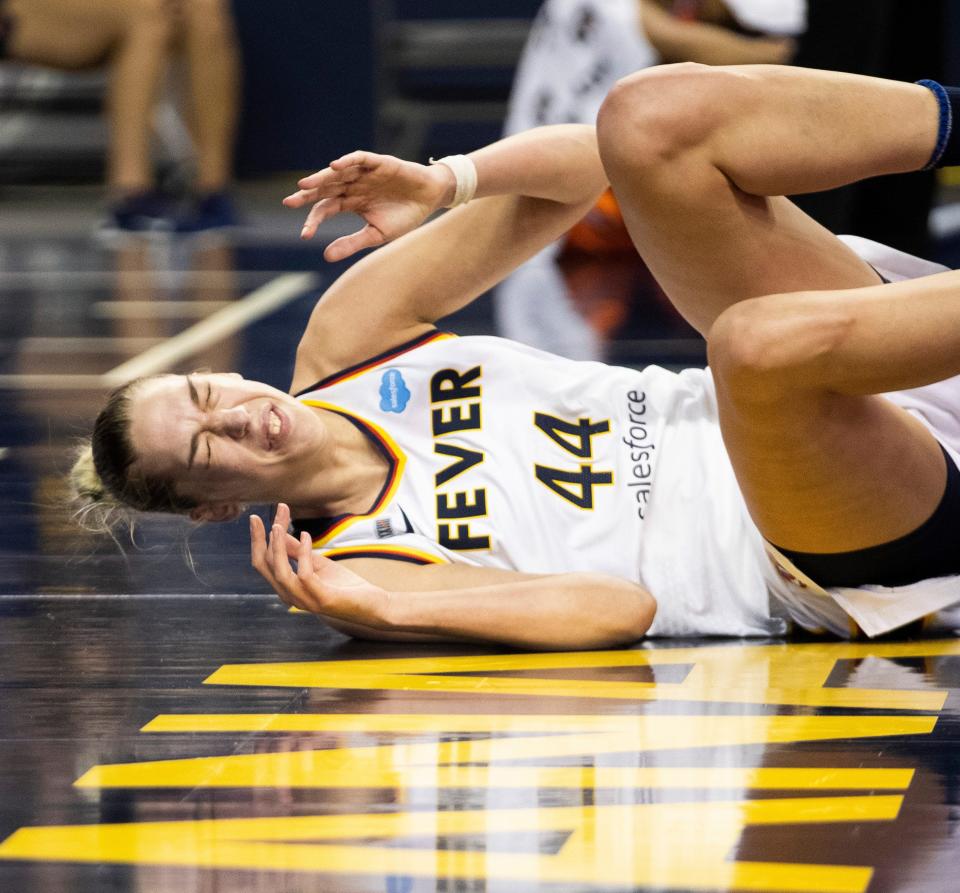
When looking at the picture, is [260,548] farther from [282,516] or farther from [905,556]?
[905,556]

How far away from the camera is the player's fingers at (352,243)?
8.17 feet

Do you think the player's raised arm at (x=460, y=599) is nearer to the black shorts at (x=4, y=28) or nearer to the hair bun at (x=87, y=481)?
the hair bun at (x=87, y=481)

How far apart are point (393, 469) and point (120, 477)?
41 centimetres

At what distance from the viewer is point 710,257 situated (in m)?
2.40

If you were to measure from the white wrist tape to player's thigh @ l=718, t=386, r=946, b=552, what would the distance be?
2.23 ft

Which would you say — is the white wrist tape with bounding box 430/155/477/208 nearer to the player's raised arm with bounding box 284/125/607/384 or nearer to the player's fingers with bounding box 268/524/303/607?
the player's raised arm with bounding box 284/125/607/384

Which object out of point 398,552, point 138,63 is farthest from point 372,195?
point 138,63

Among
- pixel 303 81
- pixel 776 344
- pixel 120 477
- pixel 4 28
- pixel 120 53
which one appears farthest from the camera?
pixel 303 81

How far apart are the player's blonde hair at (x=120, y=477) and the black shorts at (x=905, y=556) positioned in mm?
916

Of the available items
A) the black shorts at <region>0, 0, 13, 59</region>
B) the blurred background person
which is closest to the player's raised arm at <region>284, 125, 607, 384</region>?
the blurred background person

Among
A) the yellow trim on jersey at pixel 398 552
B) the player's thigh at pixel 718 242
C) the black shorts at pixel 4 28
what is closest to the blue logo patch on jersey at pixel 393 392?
the yellow trim on jersey at pixel 398 552

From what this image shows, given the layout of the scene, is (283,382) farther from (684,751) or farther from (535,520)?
(684,751)

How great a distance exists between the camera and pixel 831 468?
2.36 metres

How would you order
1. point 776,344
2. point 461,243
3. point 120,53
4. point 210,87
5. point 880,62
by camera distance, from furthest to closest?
1. point 210,87
2. point 120,53
3. point 880,62
4. point 461,243
5. point 776,344
